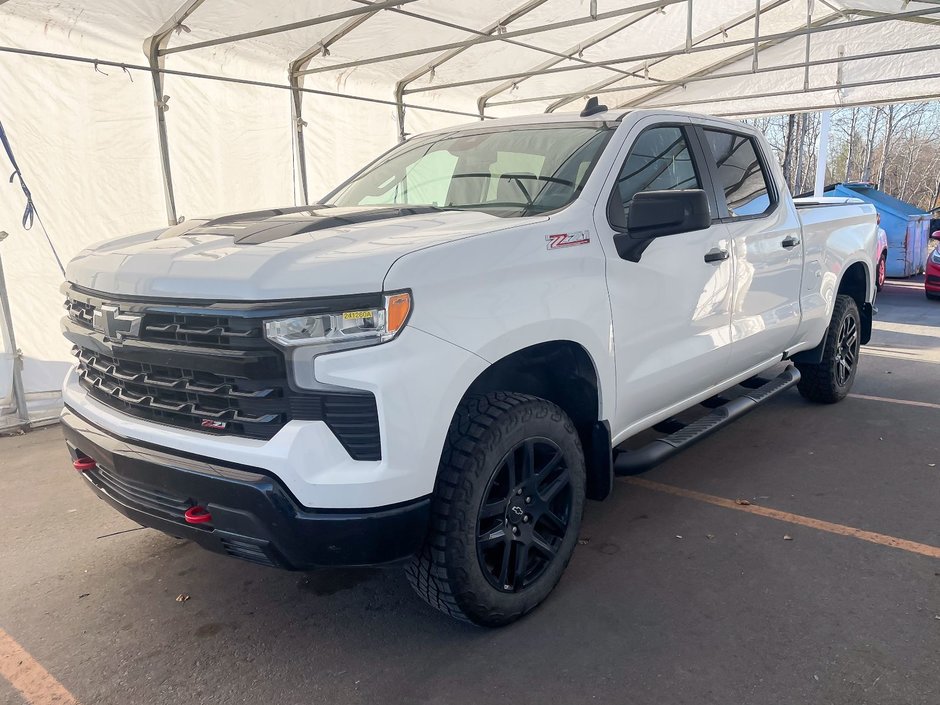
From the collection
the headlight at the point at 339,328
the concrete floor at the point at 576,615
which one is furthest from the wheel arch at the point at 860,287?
the headlight at the point at 339,328

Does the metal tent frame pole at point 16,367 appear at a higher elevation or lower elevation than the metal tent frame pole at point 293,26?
lower

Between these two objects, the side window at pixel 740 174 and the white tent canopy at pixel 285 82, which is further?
the white tent canopy at pixel 285 82

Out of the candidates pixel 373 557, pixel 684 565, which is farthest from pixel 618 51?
pixel 373 557

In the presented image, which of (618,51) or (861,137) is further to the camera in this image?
(861,137)

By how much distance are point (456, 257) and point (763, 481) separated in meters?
2.71

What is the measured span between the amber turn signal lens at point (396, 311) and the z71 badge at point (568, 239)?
0.76 m

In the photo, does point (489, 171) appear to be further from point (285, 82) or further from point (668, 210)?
point (285, 82)

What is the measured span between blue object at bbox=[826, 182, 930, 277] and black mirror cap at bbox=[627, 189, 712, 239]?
12.6 metres

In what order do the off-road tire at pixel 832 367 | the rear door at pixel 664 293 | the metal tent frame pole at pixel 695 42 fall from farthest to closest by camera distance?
the metal tent frame pole at pixel 695 42
the off-road tire at pixel 832 367
the rear door at pixel 664 293

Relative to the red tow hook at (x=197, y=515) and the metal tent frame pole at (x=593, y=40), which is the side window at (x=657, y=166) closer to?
the red tow hook at (x=197, y=515)

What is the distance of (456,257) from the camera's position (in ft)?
8.06

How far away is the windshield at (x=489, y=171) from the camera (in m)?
3.24

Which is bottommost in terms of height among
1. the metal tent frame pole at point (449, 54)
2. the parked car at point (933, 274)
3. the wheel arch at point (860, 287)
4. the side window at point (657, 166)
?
the parked car at point (933, 274)

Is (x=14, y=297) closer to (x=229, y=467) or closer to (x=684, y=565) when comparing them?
(x=229, y=467)
